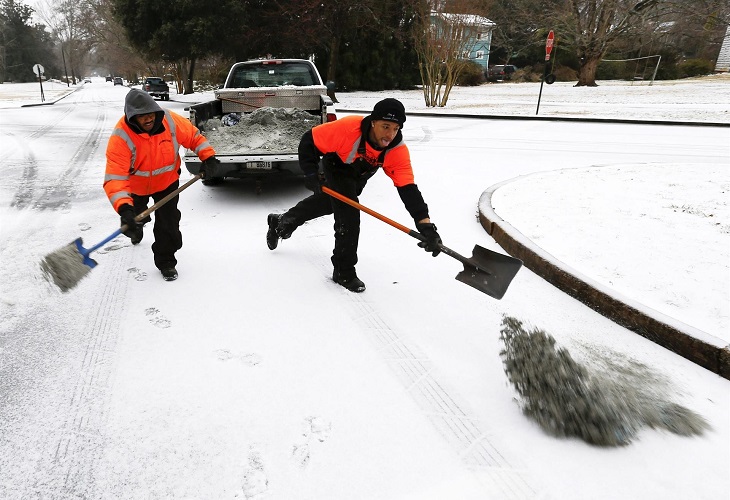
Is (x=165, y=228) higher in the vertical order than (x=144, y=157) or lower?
lower

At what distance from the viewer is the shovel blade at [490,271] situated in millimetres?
2949

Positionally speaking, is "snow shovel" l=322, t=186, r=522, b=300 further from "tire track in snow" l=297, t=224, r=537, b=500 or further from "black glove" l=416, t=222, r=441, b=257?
"tire track in snow" l=297, t=224, r=537, b=500

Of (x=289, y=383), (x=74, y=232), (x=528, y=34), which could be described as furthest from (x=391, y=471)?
(x=528, y=34)

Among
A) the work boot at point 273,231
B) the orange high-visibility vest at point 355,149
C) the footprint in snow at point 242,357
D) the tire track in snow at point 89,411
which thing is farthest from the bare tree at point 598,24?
the tire track in snow at point 89,411

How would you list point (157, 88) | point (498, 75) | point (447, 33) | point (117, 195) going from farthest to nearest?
point (498, 75), point (157, 88), point (447, 33), point (117, 195)

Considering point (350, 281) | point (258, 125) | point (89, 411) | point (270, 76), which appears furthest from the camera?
point (270, 76)

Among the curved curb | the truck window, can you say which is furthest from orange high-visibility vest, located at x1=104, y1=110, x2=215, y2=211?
the truck window

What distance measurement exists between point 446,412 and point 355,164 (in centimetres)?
185

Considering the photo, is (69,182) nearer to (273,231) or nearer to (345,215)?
(273,231)

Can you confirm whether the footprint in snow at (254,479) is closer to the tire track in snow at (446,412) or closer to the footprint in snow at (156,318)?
the tire track in snow at (446,412)

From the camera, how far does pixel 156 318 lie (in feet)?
10.1

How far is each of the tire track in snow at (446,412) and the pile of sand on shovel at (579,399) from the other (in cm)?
27

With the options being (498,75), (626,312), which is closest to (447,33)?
(626,312)

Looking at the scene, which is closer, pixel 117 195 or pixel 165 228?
pixel 117 195
